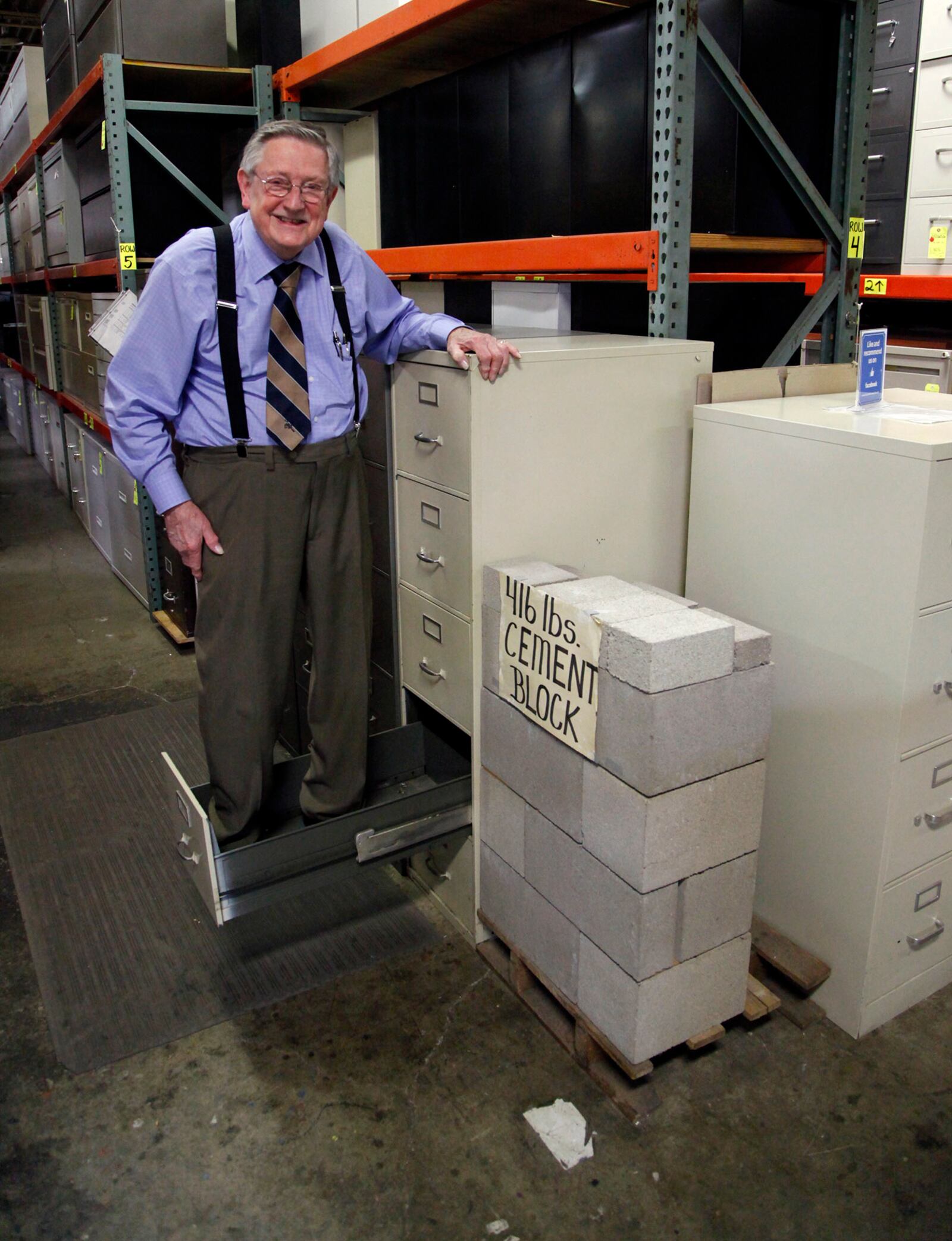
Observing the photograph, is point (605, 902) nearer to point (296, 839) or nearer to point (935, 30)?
point (296, 839)

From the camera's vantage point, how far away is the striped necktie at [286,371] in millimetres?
1851

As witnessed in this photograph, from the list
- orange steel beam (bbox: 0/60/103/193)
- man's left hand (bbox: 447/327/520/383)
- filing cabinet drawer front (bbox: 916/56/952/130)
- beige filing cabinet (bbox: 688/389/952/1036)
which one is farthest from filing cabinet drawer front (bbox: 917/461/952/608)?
orange steel beam (bbox: 0/60/103/193)

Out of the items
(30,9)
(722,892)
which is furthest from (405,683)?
(30,9)

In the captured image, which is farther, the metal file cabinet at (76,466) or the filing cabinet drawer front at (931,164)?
the metal file cabinet at (76,466)

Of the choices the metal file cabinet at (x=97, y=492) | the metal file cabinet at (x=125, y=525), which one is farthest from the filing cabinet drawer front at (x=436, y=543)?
the metal file cabinet at (x=97, y=492)

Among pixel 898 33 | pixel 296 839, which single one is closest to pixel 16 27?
pixel 898 33

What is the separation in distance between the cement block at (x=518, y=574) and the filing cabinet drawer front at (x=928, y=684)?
60cm

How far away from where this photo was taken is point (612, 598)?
5.59 ft

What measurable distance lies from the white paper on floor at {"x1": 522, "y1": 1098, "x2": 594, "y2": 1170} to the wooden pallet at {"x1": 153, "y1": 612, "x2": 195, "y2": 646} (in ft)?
8.46

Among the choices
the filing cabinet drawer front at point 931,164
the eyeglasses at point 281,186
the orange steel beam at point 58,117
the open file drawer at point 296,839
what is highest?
the orange steel beam at point 58,117

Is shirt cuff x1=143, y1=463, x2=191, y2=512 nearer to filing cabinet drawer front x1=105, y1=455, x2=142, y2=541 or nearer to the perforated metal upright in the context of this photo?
the perforated metal upright

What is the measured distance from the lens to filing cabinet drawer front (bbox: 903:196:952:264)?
12.1 feet

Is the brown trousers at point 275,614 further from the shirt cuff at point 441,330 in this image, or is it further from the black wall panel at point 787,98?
the black wall panel at point 787,98

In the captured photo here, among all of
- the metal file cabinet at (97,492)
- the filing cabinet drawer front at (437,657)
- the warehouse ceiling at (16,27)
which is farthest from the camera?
the warehouse ceiling at (16,27)
